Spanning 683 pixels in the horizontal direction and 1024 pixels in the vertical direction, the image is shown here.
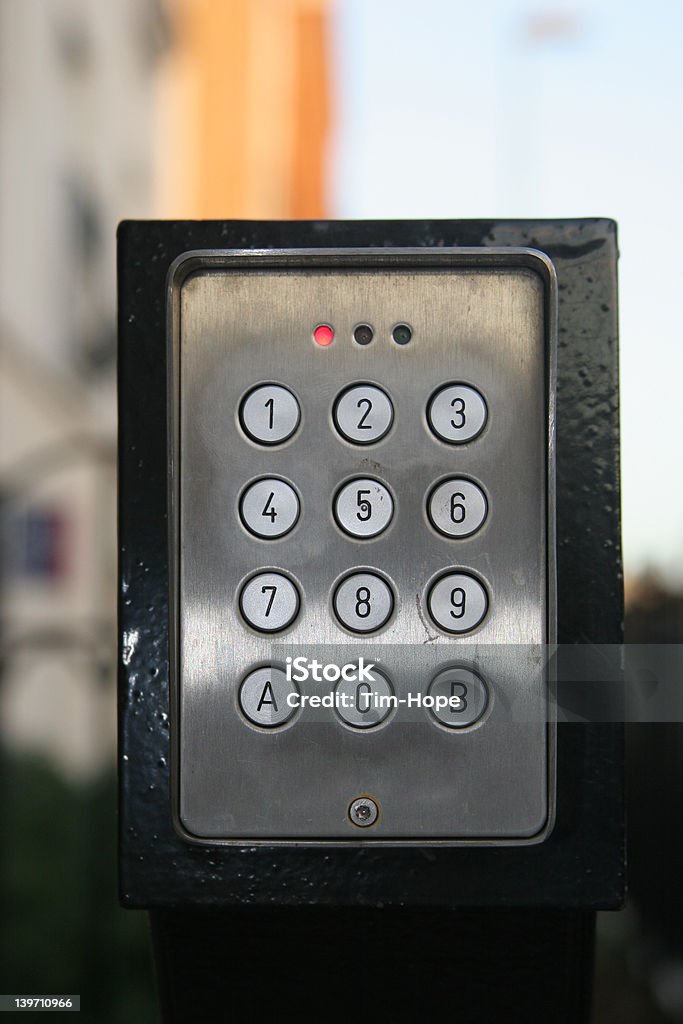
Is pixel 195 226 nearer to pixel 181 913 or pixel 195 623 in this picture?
pixel 195 623

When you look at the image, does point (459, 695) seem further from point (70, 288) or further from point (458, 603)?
point (70, 288)

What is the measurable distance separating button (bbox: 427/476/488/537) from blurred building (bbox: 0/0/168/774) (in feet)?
11.3

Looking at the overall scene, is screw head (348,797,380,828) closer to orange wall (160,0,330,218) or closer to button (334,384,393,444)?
button (334,384,393,444)

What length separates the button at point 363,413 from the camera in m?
0.62

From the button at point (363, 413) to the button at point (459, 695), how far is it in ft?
0.44

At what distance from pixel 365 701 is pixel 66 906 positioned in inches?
122

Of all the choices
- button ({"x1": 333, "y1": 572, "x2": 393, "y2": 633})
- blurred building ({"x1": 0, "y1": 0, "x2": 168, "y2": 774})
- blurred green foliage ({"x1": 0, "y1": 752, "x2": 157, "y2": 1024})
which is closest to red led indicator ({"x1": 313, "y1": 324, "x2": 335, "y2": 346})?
button ({"x1": 333, "y1": 572, "x2": 393, "y2": 633})

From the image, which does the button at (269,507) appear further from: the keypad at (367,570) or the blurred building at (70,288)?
the blurred building at (70,288)

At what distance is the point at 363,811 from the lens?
62 centimetres

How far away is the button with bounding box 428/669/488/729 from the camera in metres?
0.61

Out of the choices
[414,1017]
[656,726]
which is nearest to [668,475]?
[656,726]

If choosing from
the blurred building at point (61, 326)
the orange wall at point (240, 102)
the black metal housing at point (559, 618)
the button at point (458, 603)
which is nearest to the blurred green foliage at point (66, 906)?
the blurred building at point (61, 326)

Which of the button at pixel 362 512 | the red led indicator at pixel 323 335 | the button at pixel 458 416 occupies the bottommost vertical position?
the button at pixel 362 512

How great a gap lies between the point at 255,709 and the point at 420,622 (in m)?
0.10
